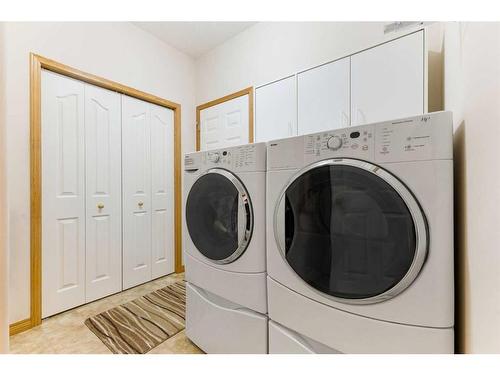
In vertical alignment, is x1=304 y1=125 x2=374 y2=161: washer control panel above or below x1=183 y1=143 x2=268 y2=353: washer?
above

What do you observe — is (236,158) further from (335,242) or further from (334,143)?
(335,242)

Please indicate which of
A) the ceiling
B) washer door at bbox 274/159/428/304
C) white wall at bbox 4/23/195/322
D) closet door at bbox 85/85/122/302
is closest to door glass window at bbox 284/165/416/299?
washer door at bbox 274/159/428/304

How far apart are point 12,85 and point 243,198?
1651 millimetres

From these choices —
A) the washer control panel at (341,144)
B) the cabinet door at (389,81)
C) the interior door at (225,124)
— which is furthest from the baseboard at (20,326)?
the cabinet door at (389,81)

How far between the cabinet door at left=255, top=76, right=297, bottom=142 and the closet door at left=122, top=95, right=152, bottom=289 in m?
1.10

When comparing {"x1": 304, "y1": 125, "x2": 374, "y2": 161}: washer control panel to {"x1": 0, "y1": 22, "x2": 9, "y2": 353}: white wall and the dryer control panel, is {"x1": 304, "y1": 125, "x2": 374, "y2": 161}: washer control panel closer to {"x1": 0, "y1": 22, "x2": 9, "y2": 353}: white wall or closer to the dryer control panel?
the dryer control panel

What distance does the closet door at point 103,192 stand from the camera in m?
1.81

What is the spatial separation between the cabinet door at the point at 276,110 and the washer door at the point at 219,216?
748 mm

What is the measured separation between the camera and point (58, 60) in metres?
1.63

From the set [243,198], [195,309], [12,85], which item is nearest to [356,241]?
[243,198]

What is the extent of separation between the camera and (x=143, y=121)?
216 centimetres

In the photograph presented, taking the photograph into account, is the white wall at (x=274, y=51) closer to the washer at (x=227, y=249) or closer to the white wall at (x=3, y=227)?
the washer at (x=227, y=249)

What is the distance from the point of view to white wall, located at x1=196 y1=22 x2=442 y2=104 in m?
1.57
